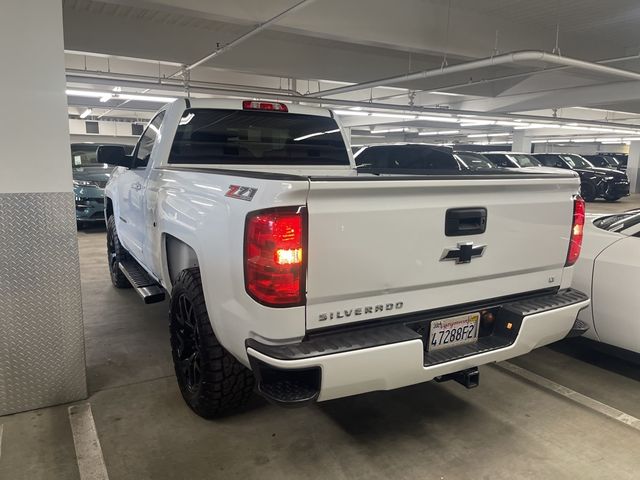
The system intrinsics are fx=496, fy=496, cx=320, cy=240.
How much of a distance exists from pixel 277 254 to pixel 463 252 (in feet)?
3.17

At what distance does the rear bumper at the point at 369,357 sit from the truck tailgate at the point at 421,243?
0.09m

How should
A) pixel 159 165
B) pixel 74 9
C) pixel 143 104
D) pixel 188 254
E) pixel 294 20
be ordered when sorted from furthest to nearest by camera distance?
1. pixel 143 104
2. pixel 74 9
3. pixel 294 20
4. pixel 159 165
5. pixel 188 254

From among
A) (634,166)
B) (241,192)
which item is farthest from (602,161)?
(241,192)

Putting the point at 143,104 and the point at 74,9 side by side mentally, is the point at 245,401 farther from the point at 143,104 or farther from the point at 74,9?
the point at 143,104

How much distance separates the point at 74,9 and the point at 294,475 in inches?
343

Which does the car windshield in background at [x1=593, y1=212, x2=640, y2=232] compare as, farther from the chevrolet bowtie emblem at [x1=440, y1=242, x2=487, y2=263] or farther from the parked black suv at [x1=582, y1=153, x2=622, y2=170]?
the parked black suv at [x1=582, y1=153, x2=622, y2=170]

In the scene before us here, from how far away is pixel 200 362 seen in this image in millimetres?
2693

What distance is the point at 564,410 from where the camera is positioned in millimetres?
3154

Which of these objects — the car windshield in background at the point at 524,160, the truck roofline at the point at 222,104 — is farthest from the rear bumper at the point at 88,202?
the car windshield in background at the point at 524,160

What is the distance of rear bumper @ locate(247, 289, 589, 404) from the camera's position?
2.06 meters

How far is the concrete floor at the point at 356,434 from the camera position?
2.52 meters

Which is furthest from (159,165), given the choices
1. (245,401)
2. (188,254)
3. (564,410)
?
(564,410)

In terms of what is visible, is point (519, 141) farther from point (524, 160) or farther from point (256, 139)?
point (256, 139)

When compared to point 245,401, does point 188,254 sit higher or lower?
higher
